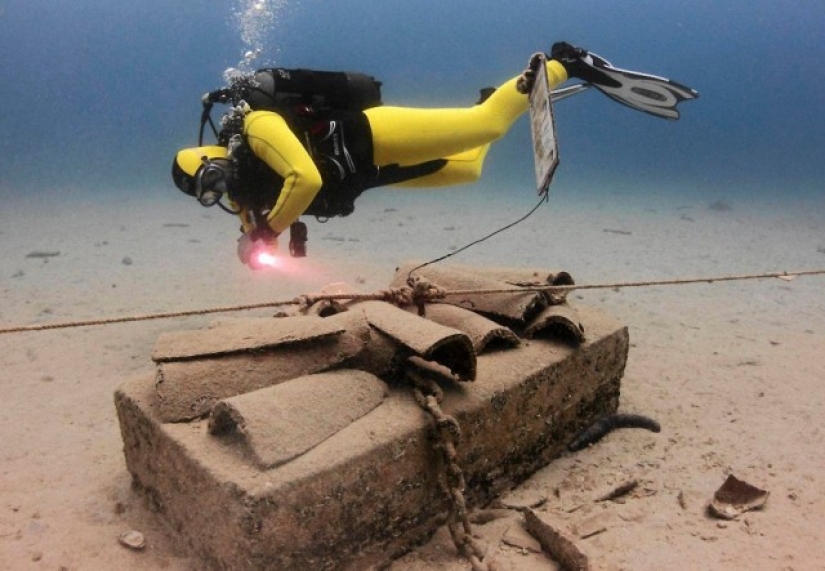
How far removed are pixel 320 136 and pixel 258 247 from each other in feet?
3.70

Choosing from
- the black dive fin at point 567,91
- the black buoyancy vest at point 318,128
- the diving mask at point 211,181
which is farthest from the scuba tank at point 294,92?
the black dive fin at point 567,91

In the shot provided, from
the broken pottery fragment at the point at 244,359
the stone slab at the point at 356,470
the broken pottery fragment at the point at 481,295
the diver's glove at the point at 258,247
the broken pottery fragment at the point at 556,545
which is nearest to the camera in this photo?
the stone slab at the point at 356,470

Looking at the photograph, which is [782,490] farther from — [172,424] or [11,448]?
[11,448]

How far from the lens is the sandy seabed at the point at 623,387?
95.7 inches

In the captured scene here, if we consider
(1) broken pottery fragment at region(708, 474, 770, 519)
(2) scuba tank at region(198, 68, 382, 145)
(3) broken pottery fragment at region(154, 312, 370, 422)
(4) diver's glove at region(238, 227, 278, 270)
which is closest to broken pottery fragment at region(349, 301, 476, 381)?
(3) broken pottery fragment at region(154, 312, 370, 422)

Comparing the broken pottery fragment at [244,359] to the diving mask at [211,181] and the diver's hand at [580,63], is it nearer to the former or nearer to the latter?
the diving mask at [211,181]

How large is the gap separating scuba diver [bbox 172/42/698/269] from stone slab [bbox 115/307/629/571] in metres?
2.13

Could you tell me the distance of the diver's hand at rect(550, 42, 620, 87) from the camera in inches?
201

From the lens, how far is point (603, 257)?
1001 centimetres

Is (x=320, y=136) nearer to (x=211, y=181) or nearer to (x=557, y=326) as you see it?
(x=211, y=181)

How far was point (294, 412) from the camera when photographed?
6.97 feet

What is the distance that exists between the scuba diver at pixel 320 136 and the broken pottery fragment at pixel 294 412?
7.57ft

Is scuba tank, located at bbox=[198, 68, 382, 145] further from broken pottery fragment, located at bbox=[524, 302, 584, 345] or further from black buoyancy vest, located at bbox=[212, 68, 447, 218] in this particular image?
broken pottery fragment, located at bbox=[524, 302, 584, 345]

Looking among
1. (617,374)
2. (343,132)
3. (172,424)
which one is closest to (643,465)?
(617,374)
